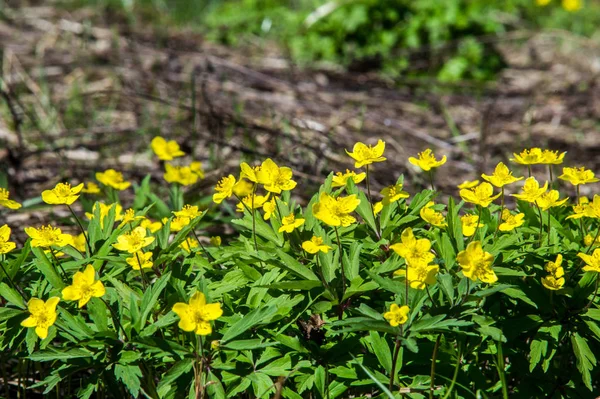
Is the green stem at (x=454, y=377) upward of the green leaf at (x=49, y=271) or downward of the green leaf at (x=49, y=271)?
downward

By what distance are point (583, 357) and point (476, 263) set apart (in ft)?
1.28

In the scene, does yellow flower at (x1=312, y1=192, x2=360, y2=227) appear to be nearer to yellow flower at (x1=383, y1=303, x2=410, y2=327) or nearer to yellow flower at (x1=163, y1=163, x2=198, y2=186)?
yellow flower at (x1=383, y1=303, x2=410, y2=327)

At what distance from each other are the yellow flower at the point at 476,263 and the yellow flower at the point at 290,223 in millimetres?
432

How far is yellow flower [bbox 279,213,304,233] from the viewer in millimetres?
1844

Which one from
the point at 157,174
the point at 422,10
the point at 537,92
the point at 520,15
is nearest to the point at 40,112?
the point at 157,174

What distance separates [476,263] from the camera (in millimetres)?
1614

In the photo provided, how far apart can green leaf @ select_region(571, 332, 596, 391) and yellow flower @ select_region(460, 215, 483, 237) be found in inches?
14.5

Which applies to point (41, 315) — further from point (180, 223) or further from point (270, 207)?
point (270, 207)

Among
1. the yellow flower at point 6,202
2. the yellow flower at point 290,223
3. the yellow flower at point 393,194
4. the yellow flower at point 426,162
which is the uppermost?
the yellow flower at point 6,202

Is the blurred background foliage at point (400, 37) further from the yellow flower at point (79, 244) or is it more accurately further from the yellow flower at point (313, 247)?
the yellow flower at point (313, 247)

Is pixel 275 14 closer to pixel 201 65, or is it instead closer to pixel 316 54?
pixel 316 54

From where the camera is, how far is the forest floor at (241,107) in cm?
392

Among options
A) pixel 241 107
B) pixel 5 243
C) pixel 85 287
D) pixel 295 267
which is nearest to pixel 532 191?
pixel 295 267

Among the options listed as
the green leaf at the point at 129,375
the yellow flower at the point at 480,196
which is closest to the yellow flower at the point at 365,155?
the yellow flower at the point at 480,196
